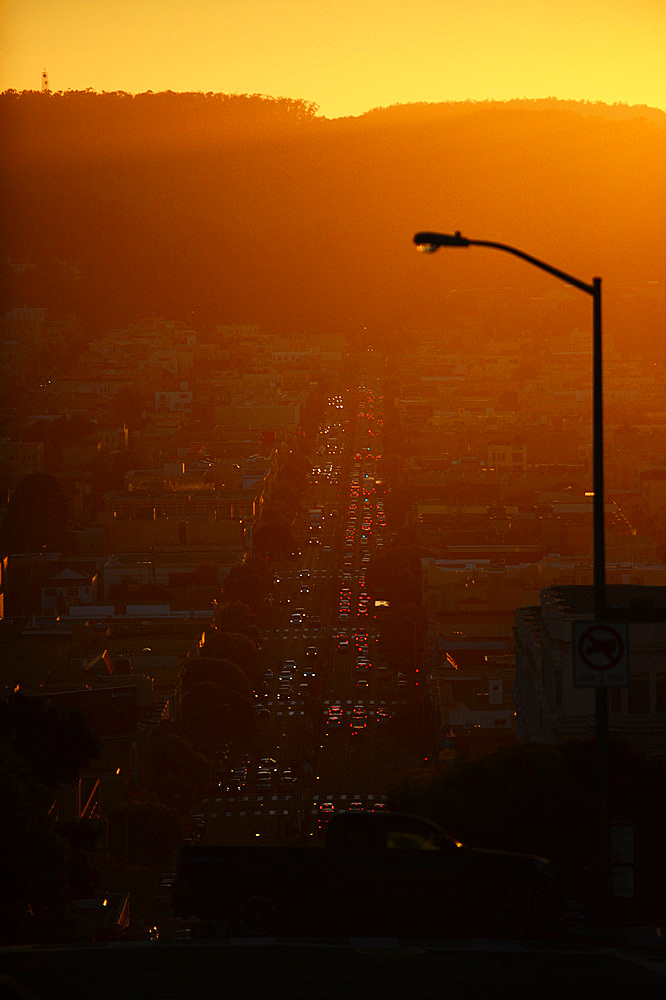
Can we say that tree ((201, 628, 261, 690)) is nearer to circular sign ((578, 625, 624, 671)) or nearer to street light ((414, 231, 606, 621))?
street light ((414, 231, 606, 621))

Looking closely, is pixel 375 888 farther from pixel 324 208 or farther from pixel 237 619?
pixel 324 208

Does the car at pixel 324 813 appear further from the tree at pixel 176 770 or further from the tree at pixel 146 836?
the tree at pixel 146 836

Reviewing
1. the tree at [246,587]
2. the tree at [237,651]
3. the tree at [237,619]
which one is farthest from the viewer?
the tree at [246,587]

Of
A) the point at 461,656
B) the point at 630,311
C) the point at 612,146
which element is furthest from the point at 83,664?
the point at 612,146

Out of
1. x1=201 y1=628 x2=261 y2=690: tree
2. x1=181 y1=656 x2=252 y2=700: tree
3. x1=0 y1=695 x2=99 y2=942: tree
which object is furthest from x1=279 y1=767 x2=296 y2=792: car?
x1=0 y1=695 x2=99 y2=942: tree

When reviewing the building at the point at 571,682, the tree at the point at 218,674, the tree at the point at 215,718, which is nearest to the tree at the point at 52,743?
the building at the point at 571,682

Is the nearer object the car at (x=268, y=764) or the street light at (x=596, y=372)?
the street light at (x=596, y=372)

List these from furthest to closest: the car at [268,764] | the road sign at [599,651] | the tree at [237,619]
A: 1. the tree at [237,619]
2. the car at [268,764]
3. the road sign at [599,651]
